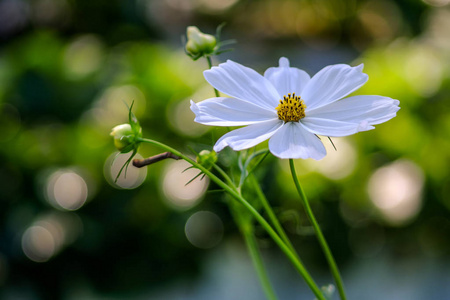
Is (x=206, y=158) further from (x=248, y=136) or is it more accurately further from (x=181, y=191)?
(x=181, y=191)

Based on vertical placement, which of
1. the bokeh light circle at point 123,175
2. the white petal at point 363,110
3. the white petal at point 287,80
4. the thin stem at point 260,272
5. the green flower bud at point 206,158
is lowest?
the thin stem at point 260,272

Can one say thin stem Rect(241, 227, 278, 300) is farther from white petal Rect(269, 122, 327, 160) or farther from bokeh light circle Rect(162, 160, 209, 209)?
bokeh light circle Rect(162, 160, 209, 209)

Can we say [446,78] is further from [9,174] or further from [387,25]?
[387,25]

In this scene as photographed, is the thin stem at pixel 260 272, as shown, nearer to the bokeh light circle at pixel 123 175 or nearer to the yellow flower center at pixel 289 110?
the yellow flower center at pixel 289 110

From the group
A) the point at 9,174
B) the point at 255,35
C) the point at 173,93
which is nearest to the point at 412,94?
the point at 173,93

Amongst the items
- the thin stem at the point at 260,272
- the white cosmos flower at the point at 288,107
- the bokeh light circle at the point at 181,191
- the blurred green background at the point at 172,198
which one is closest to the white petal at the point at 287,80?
the white cosmos flower at the point at 288,107

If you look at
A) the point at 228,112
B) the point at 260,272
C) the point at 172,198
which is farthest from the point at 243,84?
the point at 172,198
